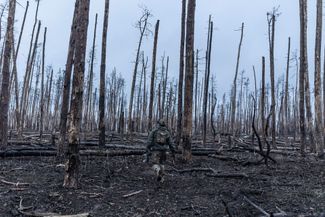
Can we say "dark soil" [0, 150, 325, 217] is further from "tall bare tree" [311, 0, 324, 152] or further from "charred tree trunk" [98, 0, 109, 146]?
"tall bare tree" [311, 0, 324, 152]

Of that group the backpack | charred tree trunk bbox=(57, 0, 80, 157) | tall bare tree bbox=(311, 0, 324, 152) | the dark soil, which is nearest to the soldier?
the backpack

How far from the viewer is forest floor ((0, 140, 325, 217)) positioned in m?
7.18

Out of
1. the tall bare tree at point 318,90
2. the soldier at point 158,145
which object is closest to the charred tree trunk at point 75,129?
the soldier at point 158,145

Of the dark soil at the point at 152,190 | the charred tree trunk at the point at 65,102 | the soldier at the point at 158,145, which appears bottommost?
the dark soil at the point at 152,190

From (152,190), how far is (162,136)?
1648mm

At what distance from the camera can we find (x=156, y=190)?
28.1ft

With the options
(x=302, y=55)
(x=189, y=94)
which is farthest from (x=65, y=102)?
(x=302, y=55)

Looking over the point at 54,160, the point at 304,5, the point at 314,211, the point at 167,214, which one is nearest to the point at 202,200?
the point at 167,214

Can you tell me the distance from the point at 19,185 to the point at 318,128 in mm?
11894

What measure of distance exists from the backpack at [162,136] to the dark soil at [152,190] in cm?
103

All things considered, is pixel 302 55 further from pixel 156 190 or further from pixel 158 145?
pixel 156 190

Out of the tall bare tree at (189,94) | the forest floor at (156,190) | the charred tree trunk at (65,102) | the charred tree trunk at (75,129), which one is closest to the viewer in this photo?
the forest floor at (156,190)

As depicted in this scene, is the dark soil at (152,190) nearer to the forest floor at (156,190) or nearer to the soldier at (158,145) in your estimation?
the forest floor at (156,190)

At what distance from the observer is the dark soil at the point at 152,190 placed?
719 cm
